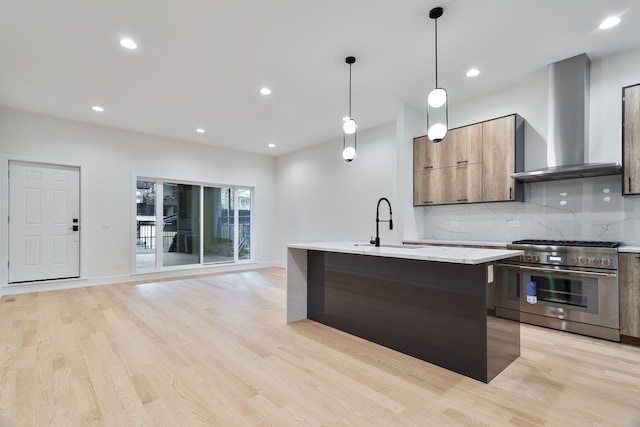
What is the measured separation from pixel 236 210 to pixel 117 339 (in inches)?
191

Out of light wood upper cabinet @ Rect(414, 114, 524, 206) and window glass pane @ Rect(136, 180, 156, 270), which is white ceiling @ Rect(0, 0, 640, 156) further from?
window glass pane @ Rect(136, 180, 156, 270)

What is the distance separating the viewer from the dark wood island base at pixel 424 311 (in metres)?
2.22

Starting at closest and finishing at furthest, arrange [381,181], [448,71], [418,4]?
[418,4] → [448,71] → [381,181]

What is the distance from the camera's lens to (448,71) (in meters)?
3.70

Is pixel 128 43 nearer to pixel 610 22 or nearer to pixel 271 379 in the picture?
pixel 271 379

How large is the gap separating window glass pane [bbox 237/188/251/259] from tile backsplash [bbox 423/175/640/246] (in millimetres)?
4927

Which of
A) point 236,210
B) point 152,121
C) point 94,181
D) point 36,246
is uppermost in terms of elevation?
point 152,121

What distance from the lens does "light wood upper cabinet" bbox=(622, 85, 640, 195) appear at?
296cm

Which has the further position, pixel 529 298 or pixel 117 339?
pixel 529 298

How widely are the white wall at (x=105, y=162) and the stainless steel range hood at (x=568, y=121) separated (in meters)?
6.17

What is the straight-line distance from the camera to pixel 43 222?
16.9 feet

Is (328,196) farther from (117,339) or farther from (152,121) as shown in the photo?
(117,339)

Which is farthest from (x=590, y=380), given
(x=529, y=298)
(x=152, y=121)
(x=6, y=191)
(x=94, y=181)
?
(x=6, y=191)

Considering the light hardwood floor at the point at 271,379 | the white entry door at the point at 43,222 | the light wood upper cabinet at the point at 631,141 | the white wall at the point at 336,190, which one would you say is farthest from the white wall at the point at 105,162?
the light wood upper cabinet at the point at 631,141
